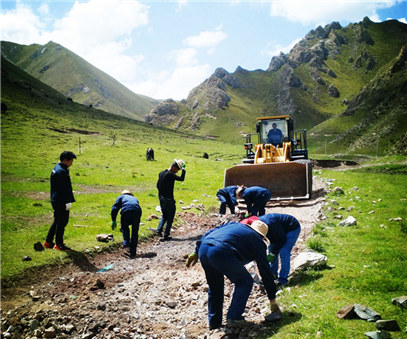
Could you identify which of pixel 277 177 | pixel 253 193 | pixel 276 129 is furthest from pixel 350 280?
pixel 276 129

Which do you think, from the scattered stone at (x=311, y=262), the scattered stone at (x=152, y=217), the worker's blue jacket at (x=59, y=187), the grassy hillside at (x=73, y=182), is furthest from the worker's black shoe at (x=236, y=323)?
the scattered stone at (x=152, y=217)

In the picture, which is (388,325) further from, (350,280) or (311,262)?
(311,262)

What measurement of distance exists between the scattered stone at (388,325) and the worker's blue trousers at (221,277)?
1.78m

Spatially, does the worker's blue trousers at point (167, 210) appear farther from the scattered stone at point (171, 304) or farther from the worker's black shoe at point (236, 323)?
the worker's black shoe at point (236, 323)

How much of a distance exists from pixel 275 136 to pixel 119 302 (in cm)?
1617

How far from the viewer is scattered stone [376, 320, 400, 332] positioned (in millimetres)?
3934

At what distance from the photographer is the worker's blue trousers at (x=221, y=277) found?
14.5ft

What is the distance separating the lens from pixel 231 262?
4418 millimetres

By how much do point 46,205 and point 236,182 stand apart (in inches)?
394

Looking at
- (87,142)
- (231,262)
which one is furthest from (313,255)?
(87,142)

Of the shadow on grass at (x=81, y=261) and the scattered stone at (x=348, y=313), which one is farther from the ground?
the scattered stone at (x=348, y=313)

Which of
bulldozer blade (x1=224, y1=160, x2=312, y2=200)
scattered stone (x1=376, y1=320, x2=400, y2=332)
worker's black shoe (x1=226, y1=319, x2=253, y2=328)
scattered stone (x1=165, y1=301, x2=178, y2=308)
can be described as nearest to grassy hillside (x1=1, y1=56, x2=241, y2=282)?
bulldozer blade (x1=224, y1=160, x2=312, y2=200)

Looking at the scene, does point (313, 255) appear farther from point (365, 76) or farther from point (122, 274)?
point (365, 76)

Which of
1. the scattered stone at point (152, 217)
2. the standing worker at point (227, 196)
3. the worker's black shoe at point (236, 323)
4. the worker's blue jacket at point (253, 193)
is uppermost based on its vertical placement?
the worker's blue jacket at point (253, 193)
